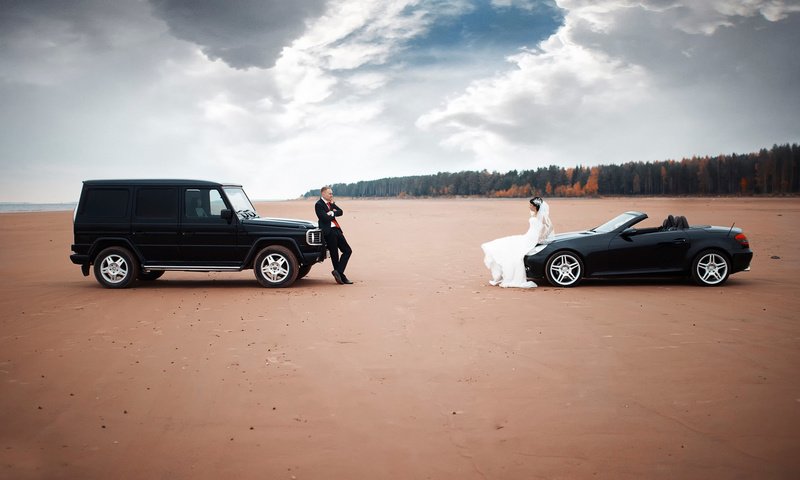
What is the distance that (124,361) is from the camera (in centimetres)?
648

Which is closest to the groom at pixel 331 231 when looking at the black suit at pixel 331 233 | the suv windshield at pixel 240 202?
the black suit at pixel 331 233

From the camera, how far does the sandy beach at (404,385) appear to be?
3992 millimetres

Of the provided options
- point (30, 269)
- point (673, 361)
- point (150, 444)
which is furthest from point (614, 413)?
point (30, 269)

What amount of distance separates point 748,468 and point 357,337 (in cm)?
470

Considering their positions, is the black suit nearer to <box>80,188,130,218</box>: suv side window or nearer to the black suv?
the black suv

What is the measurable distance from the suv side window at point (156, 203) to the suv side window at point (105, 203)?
30 cm

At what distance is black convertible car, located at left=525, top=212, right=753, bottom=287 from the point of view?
1165 cm

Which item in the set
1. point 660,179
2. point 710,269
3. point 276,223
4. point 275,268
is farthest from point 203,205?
point 660,179

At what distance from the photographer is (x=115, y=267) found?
12438mm

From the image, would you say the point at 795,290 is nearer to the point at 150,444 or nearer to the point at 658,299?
the point at 658,299

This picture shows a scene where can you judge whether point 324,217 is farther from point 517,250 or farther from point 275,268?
point 517,250

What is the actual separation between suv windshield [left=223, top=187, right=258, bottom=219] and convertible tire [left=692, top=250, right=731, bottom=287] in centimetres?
922

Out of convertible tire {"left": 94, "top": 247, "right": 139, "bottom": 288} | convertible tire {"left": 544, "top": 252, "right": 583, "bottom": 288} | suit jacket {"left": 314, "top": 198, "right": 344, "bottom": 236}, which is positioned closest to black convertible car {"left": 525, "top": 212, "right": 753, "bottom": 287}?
convertible tire {"left": 544, "top": 252, "right": 583, "bottom": 288}

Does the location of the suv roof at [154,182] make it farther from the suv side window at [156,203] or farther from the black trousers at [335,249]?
the black trousers at [335,249]
